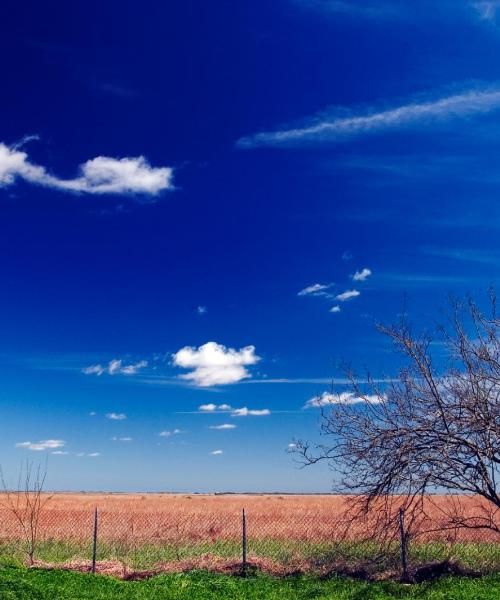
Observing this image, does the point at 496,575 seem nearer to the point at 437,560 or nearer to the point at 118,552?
the point at 437,560

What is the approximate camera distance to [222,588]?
A: 10852mm

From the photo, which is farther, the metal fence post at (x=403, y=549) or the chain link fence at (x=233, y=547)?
the chain link fence at (x=233, y=547)

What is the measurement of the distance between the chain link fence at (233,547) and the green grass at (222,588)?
3.86 ft

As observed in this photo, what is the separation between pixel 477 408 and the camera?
12219 mm

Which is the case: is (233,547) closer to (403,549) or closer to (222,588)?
(403,549)

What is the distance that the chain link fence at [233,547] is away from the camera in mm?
13016

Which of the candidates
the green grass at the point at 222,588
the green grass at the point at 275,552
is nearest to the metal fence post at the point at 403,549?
the green grass at the point at 275,552

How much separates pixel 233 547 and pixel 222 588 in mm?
6693

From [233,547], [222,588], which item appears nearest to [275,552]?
[233,547]

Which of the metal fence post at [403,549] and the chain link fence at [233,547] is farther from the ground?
the metal fence post at [403,549]

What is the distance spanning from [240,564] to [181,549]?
3930mm

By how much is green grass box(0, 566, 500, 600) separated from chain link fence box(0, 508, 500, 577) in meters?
1.18

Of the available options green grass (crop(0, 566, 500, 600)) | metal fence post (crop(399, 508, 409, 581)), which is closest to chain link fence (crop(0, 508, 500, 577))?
metal fence post (crop(399, 508, 409, 581))

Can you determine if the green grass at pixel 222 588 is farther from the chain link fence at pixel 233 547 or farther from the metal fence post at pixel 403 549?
the chain link fence at pixel 233 547
